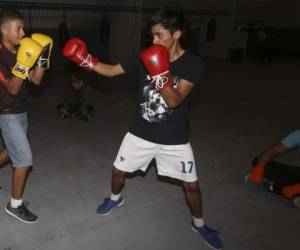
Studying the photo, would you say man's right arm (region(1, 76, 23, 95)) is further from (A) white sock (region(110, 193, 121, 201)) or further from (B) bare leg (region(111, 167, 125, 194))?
(A) white sock (region(110, 193, 121, 201))

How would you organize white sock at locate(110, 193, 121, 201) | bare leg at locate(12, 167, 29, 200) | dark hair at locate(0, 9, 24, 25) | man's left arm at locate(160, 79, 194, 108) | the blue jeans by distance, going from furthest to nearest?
white sock at locate(110, 193, 121, 201) → bare leg at locate(12, 167, 29, 200) → the blue jeans → dark hair at locate(0, 9, 24, 25) → man's left arm at locate(160, 79, 194, 108)

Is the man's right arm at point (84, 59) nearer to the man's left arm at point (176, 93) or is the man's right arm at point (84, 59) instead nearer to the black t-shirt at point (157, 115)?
the black t-shirt at point (157, 115)

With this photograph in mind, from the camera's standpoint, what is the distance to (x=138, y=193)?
2.69m

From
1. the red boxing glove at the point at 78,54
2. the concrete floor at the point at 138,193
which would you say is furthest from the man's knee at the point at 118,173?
the red boxing glove at the point at 78,54

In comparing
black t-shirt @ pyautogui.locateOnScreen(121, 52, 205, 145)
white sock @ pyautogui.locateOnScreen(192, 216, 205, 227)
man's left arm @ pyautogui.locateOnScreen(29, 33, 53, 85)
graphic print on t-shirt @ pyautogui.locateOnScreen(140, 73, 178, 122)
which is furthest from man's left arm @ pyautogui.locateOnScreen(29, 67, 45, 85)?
white sock @ pyautogui.locateOnScreen(192, 216, 205, 227)

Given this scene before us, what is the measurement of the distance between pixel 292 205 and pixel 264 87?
5092mm

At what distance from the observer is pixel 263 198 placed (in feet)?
8.93

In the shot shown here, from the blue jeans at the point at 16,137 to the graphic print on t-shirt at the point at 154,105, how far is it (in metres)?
0.71

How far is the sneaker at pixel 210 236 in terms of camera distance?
2075 millimetres

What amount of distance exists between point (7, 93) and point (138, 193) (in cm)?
120

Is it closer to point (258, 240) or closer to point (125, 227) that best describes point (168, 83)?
point (125, 227)

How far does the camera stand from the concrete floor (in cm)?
212

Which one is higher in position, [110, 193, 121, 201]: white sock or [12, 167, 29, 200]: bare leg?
[12, 167, 29, 200]: bare leg

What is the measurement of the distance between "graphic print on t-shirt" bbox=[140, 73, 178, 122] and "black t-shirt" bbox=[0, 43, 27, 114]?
0.69 m
